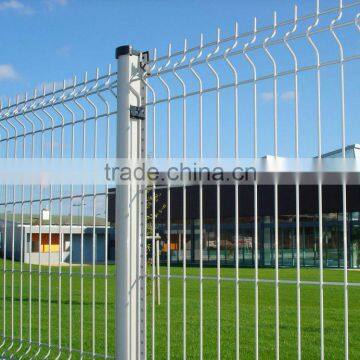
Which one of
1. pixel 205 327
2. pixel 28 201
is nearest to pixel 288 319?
pixel 205 327

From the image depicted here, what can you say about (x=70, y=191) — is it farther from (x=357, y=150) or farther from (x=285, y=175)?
(x=357, y=150)

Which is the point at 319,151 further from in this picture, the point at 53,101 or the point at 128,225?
the point at 53,101

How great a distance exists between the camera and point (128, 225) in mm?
4074

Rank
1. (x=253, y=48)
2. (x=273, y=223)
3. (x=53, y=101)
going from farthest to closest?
1. (x=273, y=223)
2. (x=53, y=101)
3. (x=253, y=48)

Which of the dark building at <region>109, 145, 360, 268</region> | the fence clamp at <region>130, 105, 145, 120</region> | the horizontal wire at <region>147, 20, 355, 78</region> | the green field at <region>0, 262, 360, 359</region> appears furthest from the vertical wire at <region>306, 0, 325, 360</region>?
the dark building at <region>109, 145, 360, 268</region>

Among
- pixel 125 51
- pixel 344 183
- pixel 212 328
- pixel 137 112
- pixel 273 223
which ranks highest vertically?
pixel 125 51

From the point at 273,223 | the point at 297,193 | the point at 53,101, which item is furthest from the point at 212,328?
the point at 273,223

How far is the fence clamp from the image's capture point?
418 cm

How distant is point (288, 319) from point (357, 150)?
20.0ft

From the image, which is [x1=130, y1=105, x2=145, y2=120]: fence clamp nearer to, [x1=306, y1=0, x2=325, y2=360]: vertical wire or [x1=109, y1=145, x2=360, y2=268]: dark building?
[x1=306, y1=0, x2=325, y2=360]: vertical wire

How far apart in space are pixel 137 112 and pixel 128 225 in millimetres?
821

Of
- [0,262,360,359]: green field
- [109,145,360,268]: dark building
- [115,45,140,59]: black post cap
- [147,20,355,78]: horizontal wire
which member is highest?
[115,45,140,59]: black post cap

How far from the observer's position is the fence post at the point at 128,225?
13.3 ft

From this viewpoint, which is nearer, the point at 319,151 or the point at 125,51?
the point at 319,151
